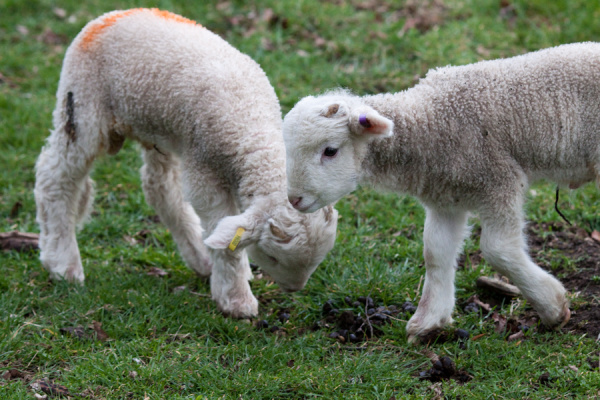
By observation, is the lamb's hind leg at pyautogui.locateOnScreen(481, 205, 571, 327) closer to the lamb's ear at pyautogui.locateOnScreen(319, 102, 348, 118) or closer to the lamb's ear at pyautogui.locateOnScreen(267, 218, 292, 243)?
the lamb's ear at pyautogui.locateOnScreen(319, 102, 348, 118)

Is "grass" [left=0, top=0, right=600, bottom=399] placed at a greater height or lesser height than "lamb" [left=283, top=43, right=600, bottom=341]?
lesser

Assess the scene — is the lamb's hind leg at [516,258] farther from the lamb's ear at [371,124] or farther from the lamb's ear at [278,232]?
the lamb's ear at [278,232]

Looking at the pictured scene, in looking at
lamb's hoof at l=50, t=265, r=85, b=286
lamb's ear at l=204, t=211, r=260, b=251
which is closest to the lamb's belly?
lamb's ear at l=204, t=211, r=260, b=251

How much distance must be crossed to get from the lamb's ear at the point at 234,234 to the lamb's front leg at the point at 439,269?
3.35ft

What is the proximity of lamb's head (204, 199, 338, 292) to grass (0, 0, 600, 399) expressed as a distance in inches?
20.8

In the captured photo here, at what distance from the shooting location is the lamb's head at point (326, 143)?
3.53m

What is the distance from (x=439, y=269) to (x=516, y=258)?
0.52 meters

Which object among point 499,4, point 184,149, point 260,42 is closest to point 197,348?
point 184,149

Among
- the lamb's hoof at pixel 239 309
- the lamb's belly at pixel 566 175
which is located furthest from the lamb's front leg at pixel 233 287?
the lamb's belly at pixel 566 175

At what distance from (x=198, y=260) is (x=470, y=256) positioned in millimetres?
1957

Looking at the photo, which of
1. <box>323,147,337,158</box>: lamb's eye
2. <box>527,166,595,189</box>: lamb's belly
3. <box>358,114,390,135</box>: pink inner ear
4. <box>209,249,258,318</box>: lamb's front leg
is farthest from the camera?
<box>209,249,258,318</box>: lamb's front leg

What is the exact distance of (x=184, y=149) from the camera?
15.3 ft

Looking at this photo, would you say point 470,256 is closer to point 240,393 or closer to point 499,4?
point 240,393

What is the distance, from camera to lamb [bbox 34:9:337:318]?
4.23 m
